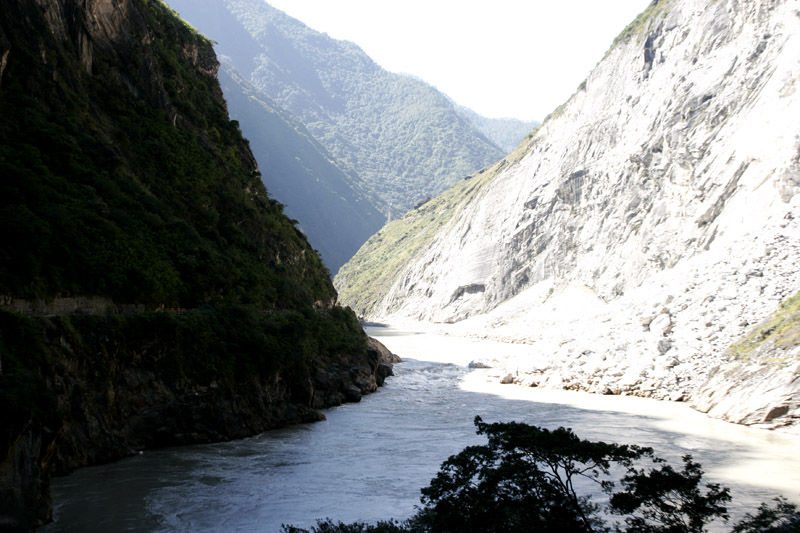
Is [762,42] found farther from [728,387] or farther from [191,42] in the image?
[191,42]

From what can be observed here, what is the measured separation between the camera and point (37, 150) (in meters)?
23.7

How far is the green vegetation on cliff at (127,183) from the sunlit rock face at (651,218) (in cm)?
2235

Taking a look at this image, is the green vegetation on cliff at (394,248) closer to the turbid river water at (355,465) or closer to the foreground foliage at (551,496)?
the turbid river water at (355,465)

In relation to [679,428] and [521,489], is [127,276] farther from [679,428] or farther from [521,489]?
[679,428]

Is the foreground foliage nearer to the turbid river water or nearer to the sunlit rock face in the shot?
the turbid river water

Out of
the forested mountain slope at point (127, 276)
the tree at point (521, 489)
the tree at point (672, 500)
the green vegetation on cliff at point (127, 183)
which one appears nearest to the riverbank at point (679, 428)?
the tree at point (672, 500)

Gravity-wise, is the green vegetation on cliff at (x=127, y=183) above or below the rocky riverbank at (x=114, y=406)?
above

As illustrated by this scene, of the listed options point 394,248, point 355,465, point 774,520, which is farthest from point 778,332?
point 394,248

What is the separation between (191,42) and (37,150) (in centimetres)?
2865

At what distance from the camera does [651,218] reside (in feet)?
234

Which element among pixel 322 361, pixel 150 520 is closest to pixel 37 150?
pixel 150 520

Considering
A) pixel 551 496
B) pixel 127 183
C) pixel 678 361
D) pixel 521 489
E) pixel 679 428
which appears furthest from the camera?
pixel 678 361

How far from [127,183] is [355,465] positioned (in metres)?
17.0

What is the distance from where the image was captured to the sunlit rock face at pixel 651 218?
3666cm
